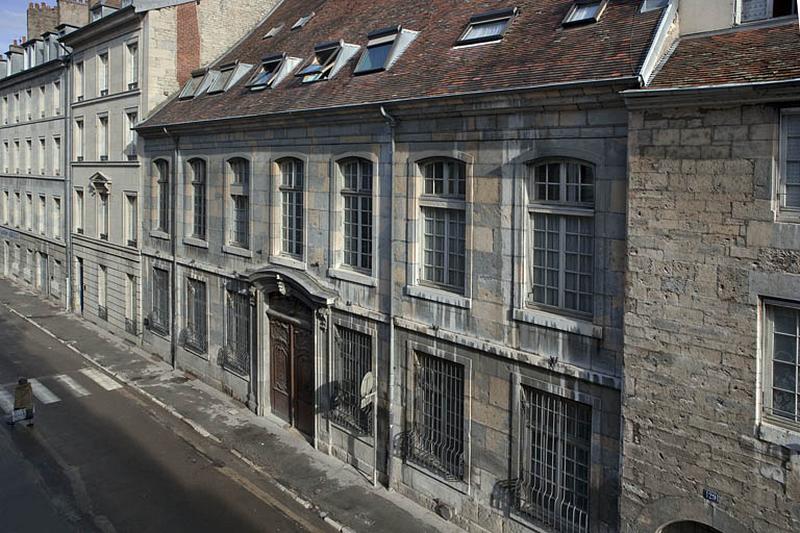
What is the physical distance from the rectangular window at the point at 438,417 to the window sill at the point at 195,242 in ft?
32.1

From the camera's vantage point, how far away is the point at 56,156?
33.9 meters

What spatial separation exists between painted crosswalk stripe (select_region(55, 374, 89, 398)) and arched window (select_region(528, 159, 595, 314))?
1470 centimetres

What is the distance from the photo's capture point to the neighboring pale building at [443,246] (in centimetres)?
1048

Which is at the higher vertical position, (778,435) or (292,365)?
(778,435)

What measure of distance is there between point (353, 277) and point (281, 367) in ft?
14.4

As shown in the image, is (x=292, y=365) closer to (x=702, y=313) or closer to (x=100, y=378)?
(x=100, y=378)

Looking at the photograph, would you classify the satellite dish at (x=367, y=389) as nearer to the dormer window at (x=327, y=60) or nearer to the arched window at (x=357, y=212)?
the arched window at (x=357, y=212)

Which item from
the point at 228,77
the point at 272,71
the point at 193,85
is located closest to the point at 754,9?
the point at 272,71

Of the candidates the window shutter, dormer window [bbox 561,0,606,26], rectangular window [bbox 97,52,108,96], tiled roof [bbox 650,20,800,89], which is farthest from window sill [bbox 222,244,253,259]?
the window shutter

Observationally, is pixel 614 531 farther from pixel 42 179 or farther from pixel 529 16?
pixel 42 179

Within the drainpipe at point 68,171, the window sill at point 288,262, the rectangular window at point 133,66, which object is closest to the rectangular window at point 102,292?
the drainpipe at point 68,171

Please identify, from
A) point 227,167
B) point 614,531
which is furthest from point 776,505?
point 227,167

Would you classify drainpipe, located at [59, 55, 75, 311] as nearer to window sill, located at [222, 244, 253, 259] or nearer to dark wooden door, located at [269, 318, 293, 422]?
window sill, located at [222, 244, 253, 259]

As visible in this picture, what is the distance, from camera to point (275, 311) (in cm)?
1784
